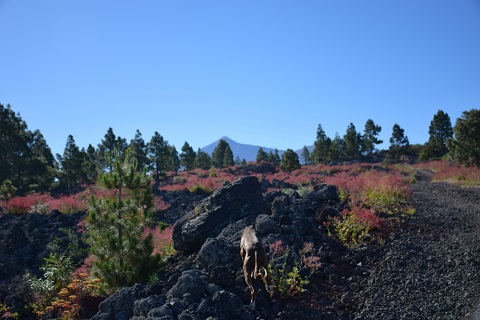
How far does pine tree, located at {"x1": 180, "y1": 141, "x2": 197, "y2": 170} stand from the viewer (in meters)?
57.4

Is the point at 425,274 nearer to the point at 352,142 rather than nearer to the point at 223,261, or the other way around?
the point at 223,261

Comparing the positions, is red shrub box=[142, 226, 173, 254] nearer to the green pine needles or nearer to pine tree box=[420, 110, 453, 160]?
the green pine needles

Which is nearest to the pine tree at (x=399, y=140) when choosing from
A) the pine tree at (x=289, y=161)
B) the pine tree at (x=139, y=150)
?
the pine tree at (x=289, y=161)

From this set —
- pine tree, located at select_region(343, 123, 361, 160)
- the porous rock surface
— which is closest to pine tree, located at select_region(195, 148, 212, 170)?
pine tree, located at select_region(343, 123, 361, 160)

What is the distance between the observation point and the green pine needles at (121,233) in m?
6.58

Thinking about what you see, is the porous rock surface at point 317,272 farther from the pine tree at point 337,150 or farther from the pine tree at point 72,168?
the pine tree at point 337,150

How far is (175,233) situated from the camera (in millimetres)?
8766

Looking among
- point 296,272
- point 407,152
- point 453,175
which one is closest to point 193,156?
point 407,152

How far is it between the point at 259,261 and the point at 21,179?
3092 centimetres

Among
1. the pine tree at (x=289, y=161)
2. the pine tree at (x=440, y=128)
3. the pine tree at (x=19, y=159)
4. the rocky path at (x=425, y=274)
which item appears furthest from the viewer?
the pine tree at (x=440, y=128)

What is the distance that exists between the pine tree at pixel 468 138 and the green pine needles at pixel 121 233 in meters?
25.9

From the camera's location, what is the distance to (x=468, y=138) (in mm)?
24234

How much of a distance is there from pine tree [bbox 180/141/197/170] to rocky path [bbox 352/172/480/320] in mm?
49901

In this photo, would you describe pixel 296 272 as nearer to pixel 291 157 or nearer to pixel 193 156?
pixel 291 157
